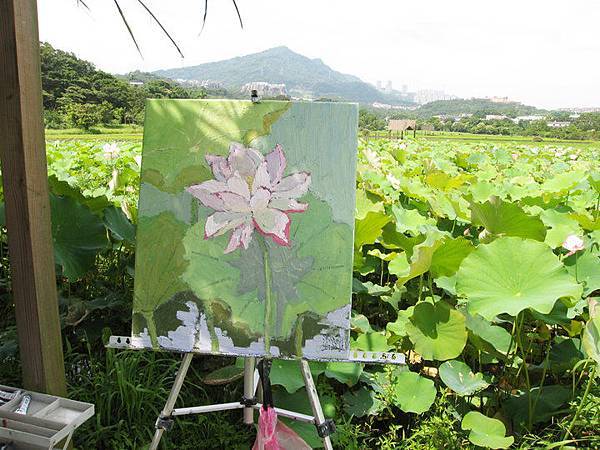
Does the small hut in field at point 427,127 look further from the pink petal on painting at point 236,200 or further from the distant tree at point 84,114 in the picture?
the pink petal on painting at point 236,200

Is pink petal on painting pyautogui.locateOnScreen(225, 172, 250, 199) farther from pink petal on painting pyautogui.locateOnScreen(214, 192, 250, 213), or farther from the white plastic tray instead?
the white plastic tray

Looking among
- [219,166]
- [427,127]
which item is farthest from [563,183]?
[427,127]

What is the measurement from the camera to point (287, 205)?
4.05 ft

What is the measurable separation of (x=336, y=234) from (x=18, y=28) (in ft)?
2.67

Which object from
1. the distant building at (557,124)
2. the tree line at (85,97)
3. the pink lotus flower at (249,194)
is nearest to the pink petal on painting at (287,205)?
the pink lotus flower at (249,194)

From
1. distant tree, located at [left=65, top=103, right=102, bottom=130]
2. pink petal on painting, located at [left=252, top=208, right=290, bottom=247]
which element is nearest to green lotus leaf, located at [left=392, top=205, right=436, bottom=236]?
pink petal on painting, located at [left=252, top=208, right=290, bottom=247]

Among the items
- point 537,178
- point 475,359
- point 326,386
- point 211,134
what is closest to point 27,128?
point 211,134

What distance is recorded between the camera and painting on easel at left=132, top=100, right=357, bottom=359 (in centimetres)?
122

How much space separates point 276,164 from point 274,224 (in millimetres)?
137

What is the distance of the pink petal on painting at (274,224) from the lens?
123 cm

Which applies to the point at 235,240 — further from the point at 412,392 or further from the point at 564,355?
the point at 564,355

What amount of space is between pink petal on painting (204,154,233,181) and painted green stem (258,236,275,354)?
17 centimetres

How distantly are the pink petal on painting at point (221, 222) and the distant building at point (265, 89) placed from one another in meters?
0.29

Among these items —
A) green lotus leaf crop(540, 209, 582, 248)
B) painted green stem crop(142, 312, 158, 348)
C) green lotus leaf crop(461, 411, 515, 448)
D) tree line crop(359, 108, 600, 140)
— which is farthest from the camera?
tree line crop(359, 108, 600, 140)
